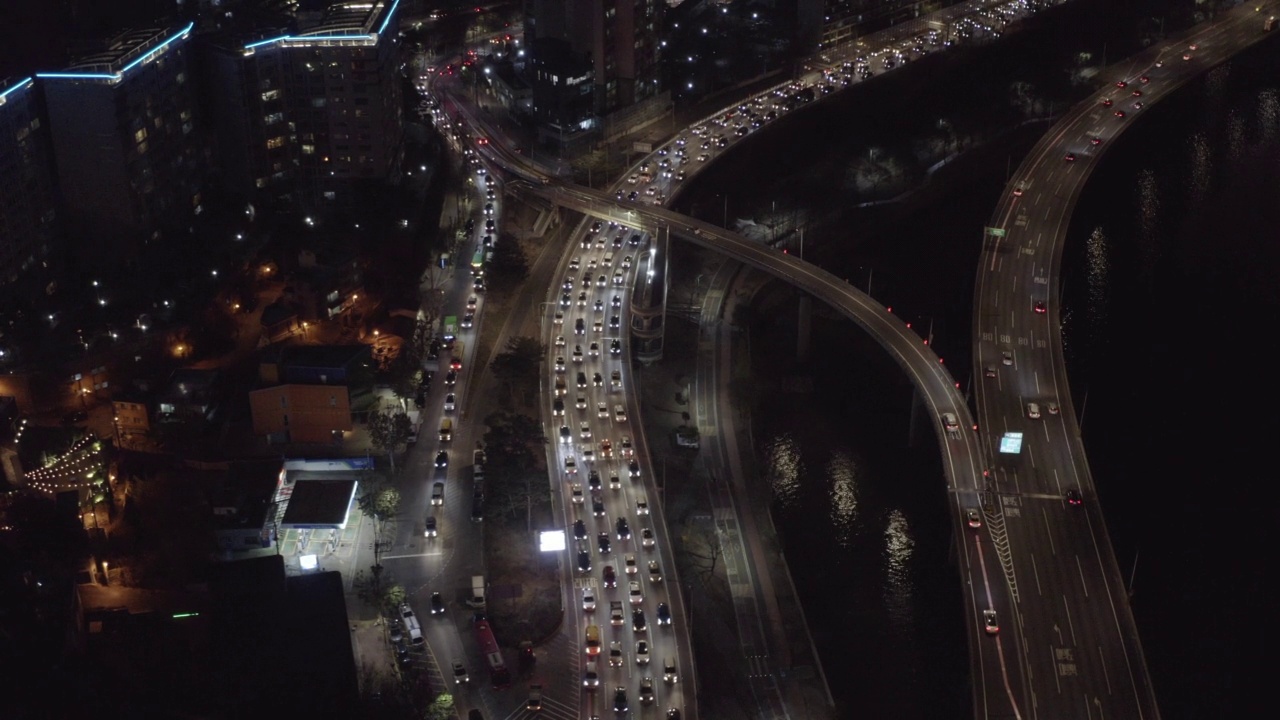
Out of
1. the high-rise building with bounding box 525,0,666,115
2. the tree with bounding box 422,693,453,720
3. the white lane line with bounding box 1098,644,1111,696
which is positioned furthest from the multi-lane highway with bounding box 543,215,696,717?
the high-rise building with bounding box 525,0,666,115

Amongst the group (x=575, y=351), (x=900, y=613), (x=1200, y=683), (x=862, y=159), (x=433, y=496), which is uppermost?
Result: (x=862, y=159)

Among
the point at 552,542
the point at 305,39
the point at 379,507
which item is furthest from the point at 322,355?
the point at 305,39

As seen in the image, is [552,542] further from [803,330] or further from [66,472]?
[803,330]

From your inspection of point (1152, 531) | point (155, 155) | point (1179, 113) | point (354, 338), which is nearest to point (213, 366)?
point (354, 338)

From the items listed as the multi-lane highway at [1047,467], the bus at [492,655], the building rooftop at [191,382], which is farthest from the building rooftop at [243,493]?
the multi-lane highway at [1047,467]

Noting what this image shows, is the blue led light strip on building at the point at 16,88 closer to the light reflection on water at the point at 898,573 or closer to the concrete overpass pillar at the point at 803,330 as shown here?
the concrete overpass pillar at the point at 803,330

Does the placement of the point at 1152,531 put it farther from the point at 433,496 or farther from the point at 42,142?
the point at 42,142
